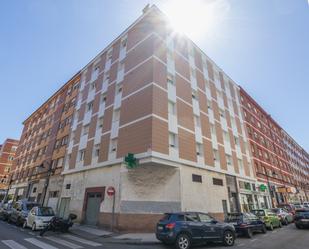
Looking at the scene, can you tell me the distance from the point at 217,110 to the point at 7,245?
22.5 metres

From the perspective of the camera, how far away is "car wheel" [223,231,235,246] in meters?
9.80

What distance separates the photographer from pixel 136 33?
20906mm

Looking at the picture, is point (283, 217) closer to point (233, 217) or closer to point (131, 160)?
point (233, 217)

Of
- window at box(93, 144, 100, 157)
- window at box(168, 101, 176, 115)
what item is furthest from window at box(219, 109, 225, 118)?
window at box(93, 144, 100, 157)

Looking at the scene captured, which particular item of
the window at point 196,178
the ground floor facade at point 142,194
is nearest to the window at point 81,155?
the ground floor facade at point 142,194

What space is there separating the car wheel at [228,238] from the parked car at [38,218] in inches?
454

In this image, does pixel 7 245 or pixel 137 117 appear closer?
pixel 7 245

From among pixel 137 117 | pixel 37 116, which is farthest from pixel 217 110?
pixel 37 116

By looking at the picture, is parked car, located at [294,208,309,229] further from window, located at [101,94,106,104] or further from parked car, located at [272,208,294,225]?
window, located at [101,94,106,104]

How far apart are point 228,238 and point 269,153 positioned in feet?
103

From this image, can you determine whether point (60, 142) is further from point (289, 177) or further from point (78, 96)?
point (289, 177)

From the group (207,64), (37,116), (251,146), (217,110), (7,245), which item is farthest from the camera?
(37,116)

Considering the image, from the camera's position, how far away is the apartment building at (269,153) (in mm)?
30734

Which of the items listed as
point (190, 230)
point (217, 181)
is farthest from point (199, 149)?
point (190, 230)
